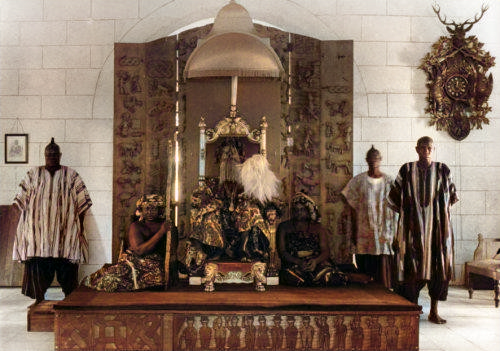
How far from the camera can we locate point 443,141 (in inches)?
333

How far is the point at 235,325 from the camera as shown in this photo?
17.0 ft

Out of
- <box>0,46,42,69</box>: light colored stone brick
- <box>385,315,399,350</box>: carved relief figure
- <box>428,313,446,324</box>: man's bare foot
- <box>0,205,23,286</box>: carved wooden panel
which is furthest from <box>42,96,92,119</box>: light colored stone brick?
<box>428,313,446,324</box>: man's bare foot

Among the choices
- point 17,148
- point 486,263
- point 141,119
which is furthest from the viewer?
point 17,148

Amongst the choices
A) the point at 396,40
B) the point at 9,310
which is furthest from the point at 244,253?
the point at 396,40

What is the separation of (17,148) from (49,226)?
2.37 metres

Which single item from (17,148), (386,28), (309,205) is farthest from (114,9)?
(309,205)

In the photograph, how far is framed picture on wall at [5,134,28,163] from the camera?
8.32 metres

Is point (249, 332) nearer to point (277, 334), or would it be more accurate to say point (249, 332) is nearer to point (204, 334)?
point (277, 334)

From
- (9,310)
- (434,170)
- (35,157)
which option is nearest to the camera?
(434,170)

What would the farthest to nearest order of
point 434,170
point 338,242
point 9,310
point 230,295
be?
1. point 338,242
2. point 9,310
3. point 434,170
4. point 230,295

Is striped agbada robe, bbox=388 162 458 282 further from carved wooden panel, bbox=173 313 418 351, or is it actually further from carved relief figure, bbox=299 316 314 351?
carved relief figure, bbox=299 316 314 351

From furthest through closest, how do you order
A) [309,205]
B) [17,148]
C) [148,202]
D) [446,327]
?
[17,148] < [309,205] < [148,202] < [446,327]

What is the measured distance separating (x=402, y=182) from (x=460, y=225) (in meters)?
2.59

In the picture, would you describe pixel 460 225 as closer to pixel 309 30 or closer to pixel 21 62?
pixel 309 30
